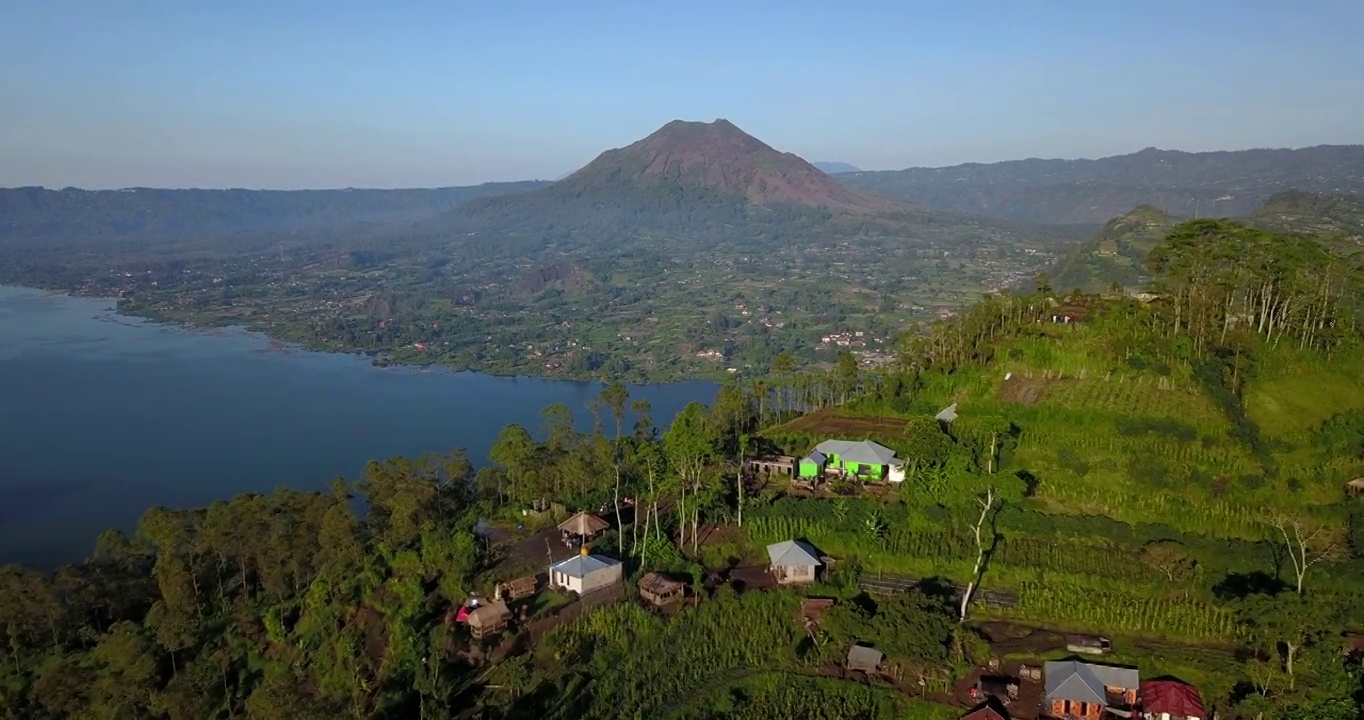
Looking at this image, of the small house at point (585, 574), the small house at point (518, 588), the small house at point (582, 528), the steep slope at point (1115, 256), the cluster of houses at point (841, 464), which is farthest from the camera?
the steep slope at point (1115, 256)

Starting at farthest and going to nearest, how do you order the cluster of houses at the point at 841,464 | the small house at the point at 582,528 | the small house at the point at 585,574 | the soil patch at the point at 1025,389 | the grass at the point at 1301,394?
the soil patch at the point at 1025,389 < the cluster of houses at the point at 841,464 < the grass at the point at 1301,394 < the small house at the point at 582,528 < the small house at the point at 585,574

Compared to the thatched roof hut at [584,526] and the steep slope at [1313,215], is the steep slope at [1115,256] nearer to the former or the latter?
the steep slope at [1313,215]

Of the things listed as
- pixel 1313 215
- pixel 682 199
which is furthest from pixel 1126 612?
pixel 682 199

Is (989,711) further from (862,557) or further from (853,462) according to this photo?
(853,462)

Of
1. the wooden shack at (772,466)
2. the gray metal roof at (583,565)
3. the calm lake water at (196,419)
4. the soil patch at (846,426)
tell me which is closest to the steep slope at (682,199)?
the calm lake water at (196,419)

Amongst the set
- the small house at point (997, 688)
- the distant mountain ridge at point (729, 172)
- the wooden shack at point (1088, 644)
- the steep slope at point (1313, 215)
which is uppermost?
the distant mountain ridge at point (729, 172)

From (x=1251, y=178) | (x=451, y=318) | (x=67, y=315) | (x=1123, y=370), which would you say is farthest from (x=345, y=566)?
(x=1251, y=178)

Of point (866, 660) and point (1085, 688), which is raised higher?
point (1085, 688)
